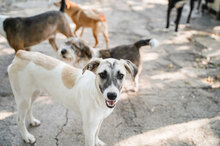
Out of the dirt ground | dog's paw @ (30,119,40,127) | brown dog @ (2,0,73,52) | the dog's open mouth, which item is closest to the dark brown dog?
the dirt ground

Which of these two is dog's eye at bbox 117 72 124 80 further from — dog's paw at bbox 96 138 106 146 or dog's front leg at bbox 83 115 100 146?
dog's paw at bbox 96 138 106 146

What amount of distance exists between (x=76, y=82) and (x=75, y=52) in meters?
1.34

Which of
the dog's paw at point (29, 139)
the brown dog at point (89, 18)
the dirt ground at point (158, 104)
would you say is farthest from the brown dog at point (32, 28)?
the dog's paw at point (29, 139)

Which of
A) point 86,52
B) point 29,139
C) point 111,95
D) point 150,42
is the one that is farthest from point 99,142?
point 150,42

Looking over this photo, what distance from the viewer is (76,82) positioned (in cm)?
252

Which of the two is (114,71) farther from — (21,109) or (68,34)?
(68,34)

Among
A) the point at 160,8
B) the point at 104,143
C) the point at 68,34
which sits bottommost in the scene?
the point at 160,8

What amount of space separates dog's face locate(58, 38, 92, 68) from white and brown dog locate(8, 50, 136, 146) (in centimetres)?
106

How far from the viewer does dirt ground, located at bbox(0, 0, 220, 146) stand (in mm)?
3104

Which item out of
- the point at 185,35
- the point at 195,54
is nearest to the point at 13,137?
the point at 195,54

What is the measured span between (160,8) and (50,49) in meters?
5.82

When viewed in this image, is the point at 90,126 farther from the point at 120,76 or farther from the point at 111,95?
the point at 120,76

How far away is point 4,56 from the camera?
16.4 feet

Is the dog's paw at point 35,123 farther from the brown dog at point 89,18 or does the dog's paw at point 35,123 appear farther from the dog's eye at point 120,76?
the brown dog at point 89,18
